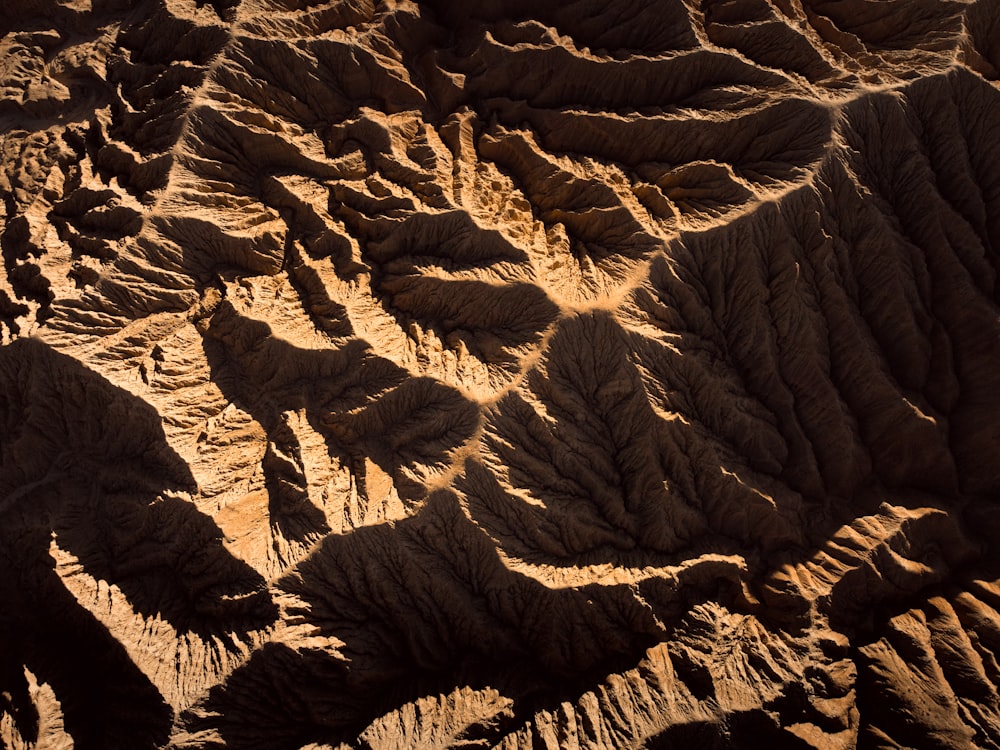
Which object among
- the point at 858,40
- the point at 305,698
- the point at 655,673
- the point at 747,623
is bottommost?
the point at 305,698

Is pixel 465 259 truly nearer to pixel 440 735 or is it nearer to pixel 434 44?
pixel 434 44

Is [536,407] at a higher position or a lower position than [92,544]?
higher

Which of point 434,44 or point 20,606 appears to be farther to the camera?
point 434,44

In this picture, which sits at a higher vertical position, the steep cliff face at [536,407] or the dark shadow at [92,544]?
the steep cliff face at [536,407]

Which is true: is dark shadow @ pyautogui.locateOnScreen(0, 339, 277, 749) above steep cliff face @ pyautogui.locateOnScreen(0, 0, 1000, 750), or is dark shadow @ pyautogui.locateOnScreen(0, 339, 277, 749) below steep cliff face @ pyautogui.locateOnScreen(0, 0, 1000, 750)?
below

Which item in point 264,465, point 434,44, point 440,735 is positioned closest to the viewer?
point 440,735

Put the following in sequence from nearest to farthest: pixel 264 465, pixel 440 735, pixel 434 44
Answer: pixel 440 735
pixel 264 465
pixel 434 44

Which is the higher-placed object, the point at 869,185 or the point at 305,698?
the point at 869,185

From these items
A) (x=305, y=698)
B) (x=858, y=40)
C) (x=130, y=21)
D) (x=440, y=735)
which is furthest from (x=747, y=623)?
(x=130, y=21)
